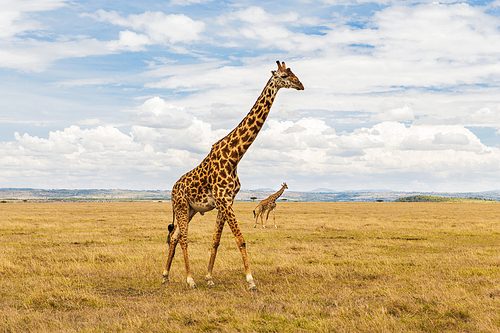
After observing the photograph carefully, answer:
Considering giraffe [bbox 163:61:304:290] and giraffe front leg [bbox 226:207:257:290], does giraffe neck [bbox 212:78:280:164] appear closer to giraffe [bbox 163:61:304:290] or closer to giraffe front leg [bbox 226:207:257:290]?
giraffe [bbox 163:61:304:290]

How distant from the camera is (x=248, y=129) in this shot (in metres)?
10.1

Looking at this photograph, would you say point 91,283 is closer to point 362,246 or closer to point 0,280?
point 0,280

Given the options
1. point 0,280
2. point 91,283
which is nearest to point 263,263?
point 91,283

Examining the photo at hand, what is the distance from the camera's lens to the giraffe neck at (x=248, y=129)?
9922 millimetres

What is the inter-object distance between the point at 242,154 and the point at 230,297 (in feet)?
11.1

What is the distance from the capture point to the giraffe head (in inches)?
383

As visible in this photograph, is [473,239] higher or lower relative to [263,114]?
lower

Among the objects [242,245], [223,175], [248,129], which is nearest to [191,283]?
[242,245]

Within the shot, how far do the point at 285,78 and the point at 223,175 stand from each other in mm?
2788

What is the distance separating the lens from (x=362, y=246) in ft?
55.6

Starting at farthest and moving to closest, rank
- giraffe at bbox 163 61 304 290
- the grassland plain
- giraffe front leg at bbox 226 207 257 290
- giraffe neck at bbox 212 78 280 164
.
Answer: giraffe neck at bbox 212 78 280 164
giraffe at bbox 163 61 304 290
giraffe front leg at bbox 226 207 257 290
the grassland plain

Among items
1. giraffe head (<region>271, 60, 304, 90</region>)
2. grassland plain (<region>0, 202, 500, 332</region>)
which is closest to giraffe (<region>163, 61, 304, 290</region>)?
giraffe head (<region>271, 60, 304, 90</region>)

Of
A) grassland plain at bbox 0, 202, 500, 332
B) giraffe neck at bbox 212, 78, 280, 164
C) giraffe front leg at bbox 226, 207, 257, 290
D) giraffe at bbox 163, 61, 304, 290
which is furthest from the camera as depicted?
giraffe neck at bbox 212, 78, 280, 164

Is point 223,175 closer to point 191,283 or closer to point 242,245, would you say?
point 242,245
